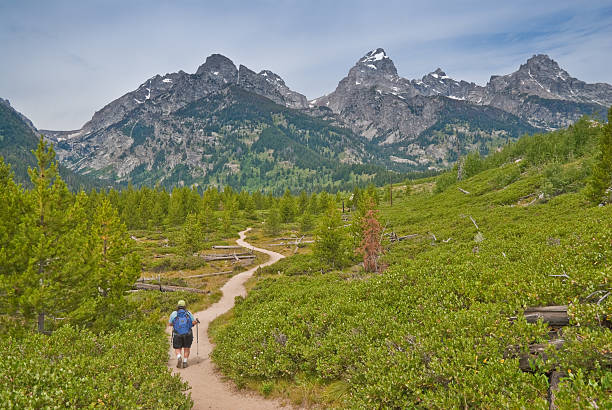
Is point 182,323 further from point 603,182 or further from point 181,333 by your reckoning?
point 603,182

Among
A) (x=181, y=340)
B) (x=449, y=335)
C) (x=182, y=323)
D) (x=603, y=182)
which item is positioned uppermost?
(x=603, y=182)

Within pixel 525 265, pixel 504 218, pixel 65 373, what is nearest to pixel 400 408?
pixel 525 265

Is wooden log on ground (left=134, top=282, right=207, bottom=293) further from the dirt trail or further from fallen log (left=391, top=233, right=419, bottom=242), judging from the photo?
fallen log (left=391, top=233, right=419, bottom=242)

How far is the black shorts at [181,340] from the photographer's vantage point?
14344mm

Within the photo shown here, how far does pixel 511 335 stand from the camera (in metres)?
7.40

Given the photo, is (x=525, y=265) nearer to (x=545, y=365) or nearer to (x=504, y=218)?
(x=545, y=365)

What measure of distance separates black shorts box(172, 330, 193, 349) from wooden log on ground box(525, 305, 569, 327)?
555 inches

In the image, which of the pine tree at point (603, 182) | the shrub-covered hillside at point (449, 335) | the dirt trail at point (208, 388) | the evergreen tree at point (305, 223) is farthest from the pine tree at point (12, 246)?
the evergreen tree at point (305, 223)

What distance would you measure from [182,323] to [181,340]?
88 cm

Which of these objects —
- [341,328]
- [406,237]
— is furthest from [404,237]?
[341,328]

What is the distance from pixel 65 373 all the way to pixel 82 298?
8749 millimetres

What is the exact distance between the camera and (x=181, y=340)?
47.4ft

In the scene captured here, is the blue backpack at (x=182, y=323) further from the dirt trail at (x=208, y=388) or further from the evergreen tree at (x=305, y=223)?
the evergreen tree at (x=305, y=223)

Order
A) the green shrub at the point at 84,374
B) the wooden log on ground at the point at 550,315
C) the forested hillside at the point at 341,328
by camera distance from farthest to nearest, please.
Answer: the wooden log on ground at the point at 550,315
the green shrub at the point at 84,374
the forested hillside at the point at 341,328
